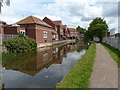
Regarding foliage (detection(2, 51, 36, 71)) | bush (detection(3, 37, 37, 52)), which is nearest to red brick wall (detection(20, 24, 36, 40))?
bush (detection(3, 37, 37, 52))

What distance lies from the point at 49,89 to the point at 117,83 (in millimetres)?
2945

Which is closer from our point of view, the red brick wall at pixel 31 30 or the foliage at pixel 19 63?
the foliage at pixel 19 63

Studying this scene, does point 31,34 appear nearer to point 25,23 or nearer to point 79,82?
point 25,23

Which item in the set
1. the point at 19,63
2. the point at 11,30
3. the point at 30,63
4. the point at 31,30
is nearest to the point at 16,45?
the point at 19,63

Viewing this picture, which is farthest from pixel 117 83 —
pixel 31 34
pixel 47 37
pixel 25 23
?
pixel 47 37

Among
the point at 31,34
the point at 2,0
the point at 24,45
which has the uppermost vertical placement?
the point at 2,0

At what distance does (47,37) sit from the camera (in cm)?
3198

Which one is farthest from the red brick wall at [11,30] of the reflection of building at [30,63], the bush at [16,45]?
the reflection of building at [30,63]

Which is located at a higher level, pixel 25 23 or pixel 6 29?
pixel 25 23

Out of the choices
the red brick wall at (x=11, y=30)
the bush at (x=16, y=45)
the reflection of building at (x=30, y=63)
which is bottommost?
the reflection of building at (x=30, y=63)

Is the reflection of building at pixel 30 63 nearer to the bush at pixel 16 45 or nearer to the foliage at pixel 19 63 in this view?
the foliage at pixel 19 63

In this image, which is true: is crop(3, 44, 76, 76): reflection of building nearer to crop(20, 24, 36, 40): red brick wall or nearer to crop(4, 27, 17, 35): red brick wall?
crop(4, 27, 17, 35): red brick wall

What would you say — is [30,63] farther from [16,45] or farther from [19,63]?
[16,45]

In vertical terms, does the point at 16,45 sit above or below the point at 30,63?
above
